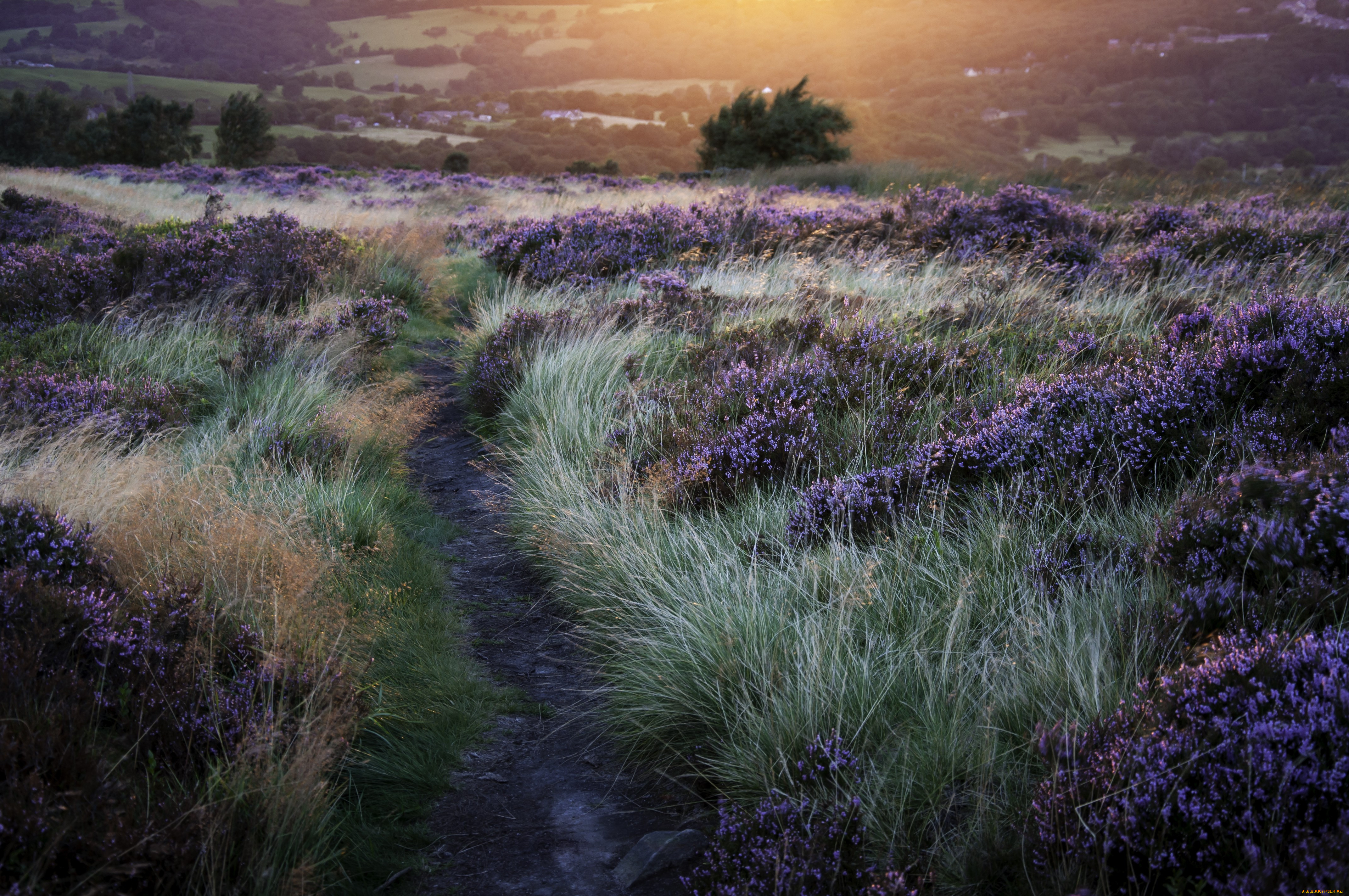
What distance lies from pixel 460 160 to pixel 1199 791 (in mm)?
45615

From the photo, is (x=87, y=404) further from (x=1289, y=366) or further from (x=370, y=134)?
(x=370, y=134)

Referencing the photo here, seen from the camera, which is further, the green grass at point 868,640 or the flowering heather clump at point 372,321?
the flowering heather clump at point 372,321

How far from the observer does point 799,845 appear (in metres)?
2.03

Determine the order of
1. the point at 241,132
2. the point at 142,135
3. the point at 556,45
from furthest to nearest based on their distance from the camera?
the point at 556,45
the point at 142,135
the point at 241,132

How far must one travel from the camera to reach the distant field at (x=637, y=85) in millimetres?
117125

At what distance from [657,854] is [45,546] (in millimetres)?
2574

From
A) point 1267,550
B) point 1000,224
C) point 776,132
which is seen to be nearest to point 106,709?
point 1267,550

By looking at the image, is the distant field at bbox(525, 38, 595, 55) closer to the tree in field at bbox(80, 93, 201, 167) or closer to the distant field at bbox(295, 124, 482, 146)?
the distant field at bbox(295, 124, 482, 146)

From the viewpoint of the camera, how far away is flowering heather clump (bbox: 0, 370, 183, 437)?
4905mm

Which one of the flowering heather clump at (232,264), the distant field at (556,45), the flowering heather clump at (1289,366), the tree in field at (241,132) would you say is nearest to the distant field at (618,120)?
the tree in field at (241,132)

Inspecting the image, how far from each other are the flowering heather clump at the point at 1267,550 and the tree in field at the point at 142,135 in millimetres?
53599

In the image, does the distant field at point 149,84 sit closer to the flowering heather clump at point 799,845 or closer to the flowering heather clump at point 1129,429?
the flowering heather clump at point 1129,429

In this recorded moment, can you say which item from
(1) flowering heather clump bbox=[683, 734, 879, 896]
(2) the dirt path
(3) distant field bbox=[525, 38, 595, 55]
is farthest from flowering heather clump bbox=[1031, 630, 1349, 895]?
(3) distant field bbox=[525, 38, 595, 55]

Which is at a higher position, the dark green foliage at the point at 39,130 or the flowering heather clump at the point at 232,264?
the dark green foliage at the point at 39,130
